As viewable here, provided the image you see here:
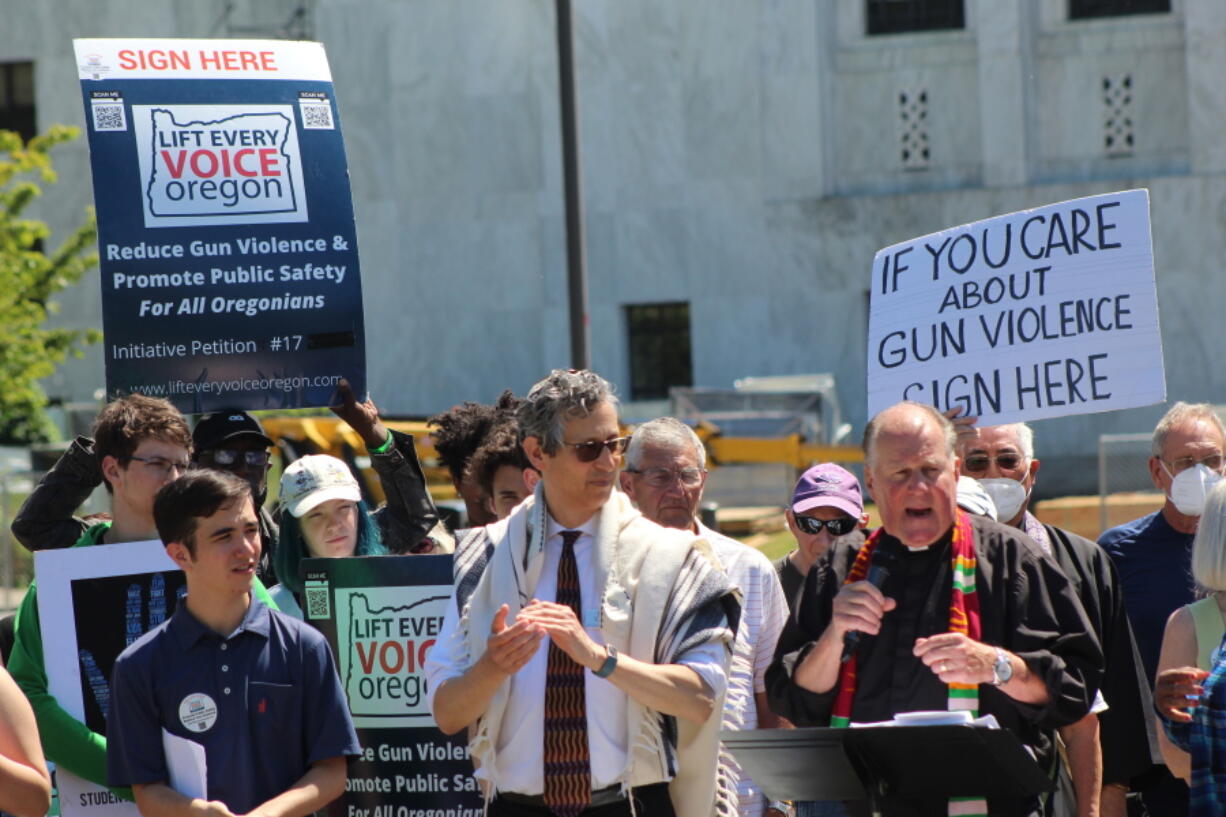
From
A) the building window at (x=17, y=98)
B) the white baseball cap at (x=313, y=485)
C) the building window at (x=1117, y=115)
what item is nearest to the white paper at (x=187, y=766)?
the white baseball cap at (x=313, y=485)

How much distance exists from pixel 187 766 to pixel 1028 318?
333cm

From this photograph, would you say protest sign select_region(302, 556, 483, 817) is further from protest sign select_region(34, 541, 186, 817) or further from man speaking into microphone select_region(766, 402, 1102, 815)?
man speaking into microphone select_region(766, 402, 1102, 815)

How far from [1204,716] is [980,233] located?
2.40 metres

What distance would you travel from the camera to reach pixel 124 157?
6.56 meters

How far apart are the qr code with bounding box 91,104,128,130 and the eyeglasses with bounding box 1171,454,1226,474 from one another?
412 centimetres

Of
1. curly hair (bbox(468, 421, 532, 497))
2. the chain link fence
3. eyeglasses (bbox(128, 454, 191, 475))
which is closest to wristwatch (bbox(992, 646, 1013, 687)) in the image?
curly hair (bbox(468, 421, 532, 497))

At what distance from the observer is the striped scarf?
14.1ft

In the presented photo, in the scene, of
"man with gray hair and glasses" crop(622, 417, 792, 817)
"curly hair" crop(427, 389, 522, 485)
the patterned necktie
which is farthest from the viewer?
"curly hair" crop(427, 389, 522, 485)

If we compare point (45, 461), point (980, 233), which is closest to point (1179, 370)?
point (45, 461)

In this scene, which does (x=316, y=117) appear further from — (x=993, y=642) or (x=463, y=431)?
(x=993, y=642)

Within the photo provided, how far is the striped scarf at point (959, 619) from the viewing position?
431 cm

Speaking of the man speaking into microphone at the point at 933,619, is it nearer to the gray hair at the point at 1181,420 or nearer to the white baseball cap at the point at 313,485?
the gray hair at the point at 1181,420

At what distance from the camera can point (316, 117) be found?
22.5 feet

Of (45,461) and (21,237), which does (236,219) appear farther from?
(45,461)
